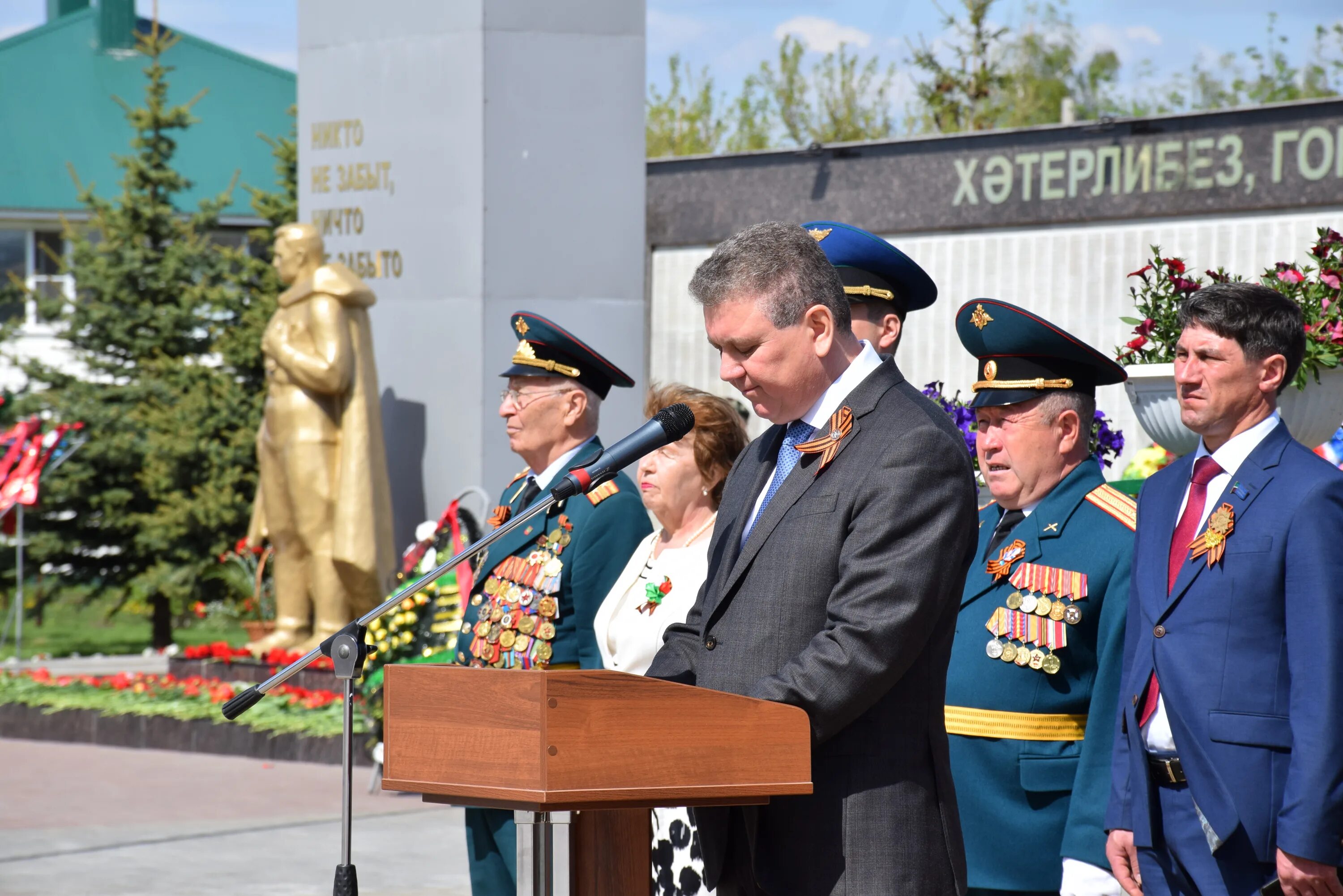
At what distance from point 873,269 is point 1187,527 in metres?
1.01

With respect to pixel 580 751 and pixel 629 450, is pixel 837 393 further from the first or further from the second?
pixel 580 751

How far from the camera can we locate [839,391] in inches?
108

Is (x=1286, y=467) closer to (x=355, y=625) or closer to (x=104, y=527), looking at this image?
(x=355, y=625)

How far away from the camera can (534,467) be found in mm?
4781

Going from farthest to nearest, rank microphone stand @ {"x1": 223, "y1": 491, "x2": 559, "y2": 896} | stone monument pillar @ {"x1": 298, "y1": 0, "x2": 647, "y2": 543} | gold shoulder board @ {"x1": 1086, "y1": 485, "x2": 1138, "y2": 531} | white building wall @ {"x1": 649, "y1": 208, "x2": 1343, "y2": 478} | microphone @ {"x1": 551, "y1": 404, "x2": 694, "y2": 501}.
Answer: white building wall @ {"x1": 649, "y1": 208, "x2": 1343, "y2": 478}, stone monument pillar @ {"x1": 298, "y1": 0, "x2": 647, "y2": 543}, gold shoulder board @ {"x1": 1086, "y1": 485, "x2": 1138, "y2": 531}, microphone stand @ {"x1": 223, "y1": 491, "x2": 559, "y2": 896}, microphone @ {"x1": 551, "y1": 404, "x2": 694, "y2": 501}

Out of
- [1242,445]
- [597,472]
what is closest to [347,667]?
[597,472]

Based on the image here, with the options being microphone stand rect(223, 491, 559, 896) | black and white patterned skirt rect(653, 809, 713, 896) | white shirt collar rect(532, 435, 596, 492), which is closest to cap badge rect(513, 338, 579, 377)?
white shirt collar rect(532, 435, 596, 492)

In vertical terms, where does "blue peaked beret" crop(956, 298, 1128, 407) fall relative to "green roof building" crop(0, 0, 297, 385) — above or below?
below

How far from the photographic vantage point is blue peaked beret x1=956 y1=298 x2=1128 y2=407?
3.68 m

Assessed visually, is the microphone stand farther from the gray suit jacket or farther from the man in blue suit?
the man in blue suit

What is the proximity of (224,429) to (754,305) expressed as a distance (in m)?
15.3

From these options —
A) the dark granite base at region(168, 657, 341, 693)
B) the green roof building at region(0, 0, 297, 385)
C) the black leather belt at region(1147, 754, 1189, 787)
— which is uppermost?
the green roof building at region(0, 0, 297, 385)

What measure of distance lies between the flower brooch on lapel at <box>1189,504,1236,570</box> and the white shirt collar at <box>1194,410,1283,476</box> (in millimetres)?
93

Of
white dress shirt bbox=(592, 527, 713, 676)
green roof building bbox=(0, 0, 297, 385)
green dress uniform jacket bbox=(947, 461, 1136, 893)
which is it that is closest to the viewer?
green dress uniform jacket bbox=(947, 461, 1136, 893)
